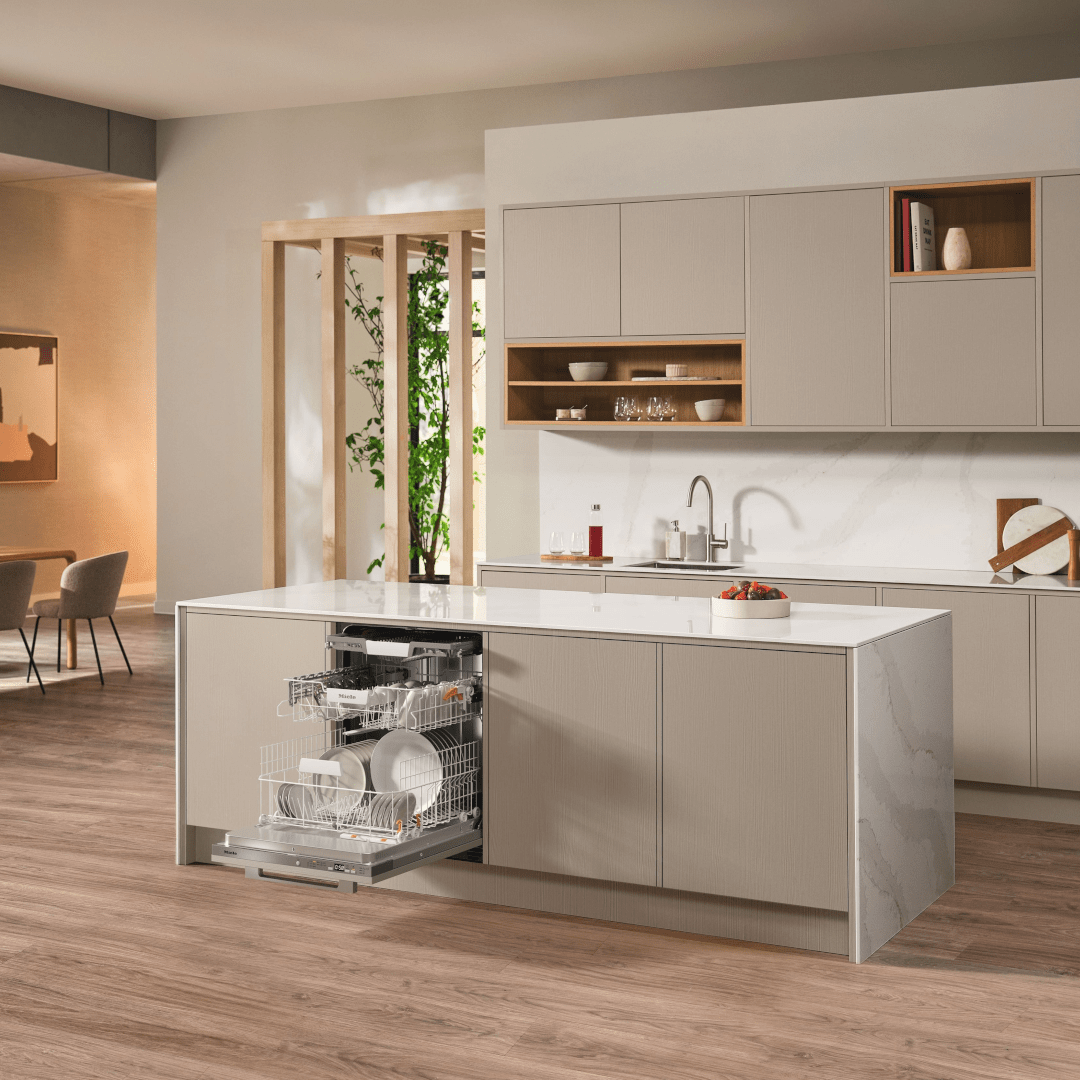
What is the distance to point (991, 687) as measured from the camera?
4973 mm

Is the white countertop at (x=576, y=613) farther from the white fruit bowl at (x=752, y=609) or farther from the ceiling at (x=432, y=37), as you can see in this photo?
the ceiling at (x=432, y=37)

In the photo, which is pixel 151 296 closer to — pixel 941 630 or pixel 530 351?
pixel 530 351

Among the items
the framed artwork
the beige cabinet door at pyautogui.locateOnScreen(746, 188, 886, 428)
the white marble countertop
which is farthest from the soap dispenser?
the framed artwork

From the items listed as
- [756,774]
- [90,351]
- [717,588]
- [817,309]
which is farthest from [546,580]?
[90,351]

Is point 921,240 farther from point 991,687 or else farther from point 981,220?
point 991,687

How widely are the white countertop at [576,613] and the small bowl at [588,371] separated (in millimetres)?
1890

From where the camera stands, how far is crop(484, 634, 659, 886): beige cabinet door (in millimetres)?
3623

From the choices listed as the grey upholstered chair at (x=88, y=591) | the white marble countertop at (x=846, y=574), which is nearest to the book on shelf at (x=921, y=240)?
the white marble countertop at (x=846, y=574)

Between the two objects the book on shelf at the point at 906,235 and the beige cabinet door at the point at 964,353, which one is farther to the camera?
the book on shelf at the point at 906,235

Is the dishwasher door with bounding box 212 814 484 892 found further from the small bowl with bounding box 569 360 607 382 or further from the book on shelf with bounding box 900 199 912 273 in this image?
the book on shelf with bounding box 900 199 912 273

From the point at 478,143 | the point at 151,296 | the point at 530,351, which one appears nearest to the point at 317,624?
the point at 530,351

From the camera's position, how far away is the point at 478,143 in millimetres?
8070

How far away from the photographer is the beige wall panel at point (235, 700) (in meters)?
4.05

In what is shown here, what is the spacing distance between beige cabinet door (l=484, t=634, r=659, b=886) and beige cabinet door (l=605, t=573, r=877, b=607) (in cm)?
166
